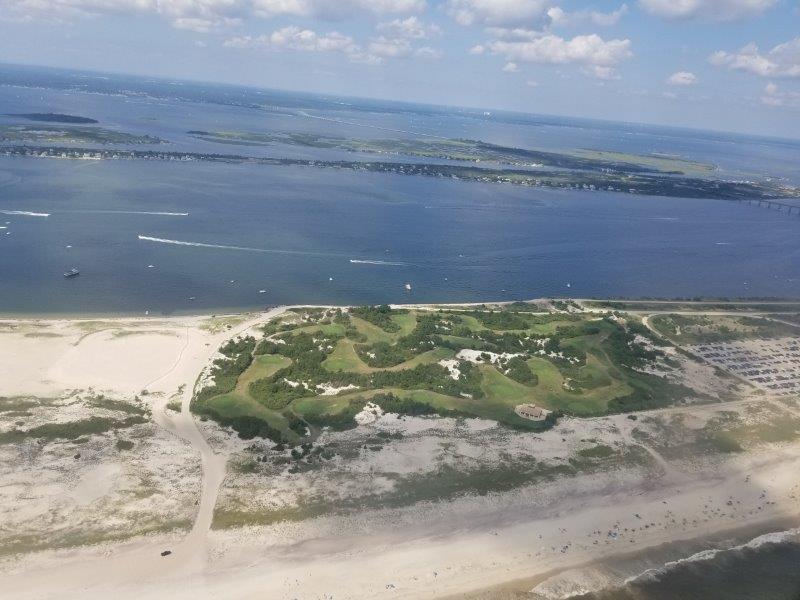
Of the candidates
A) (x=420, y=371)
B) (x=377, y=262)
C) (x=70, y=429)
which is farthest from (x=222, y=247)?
(x=70, y=429)

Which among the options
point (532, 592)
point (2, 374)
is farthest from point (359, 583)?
point (2, 374)

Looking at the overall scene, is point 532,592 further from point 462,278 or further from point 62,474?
point 462,278

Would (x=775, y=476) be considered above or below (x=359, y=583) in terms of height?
above

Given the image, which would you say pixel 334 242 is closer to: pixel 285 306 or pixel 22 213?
pixel 285 306

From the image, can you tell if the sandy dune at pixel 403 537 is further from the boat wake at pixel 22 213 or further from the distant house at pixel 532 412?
the boat wake at pixel 22 213

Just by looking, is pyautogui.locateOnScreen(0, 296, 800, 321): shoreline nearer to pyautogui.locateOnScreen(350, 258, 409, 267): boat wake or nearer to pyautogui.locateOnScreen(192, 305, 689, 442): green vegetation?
pyautogui.locateOnScreen(192, 305, 689, 442): green vegetation
